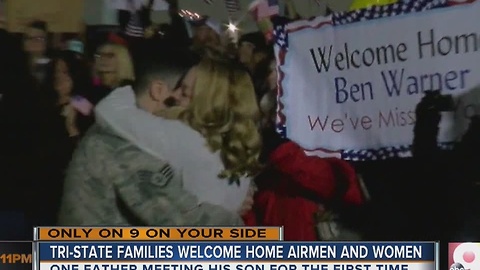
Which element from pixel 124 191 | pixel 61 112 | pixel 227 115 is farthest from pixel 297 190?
pixel 61 112

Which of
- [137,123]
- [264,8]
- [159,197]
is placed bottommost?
[159,197]

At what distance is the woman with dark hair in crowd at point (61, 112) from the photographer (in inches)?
87.9

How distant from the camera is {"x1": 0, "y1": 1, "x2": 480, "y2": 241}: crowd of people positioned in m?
2.23

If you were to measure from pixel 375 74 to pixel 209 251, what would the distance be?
80cm

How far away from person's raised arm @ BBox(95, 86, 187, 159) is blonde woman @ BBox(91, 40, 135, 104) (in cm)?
2

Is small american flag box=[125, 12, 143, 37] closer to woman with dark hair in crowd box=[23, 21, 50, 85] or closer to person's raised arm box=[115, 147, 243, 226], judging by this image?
woman with dark hair in crowd box=[23, 21, 50, 85]

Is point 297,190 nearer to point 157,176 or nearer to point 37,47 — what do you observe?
point 157,176

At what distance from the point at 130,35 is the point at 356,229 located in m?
0.98

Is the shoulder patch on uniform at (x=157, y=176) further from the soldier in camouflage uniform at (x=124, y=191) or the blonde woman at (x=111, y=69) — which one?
the blonde woman at (x=111, y=69)

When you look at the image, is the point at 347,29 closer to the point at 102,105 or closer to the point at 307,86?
the point at 307,86

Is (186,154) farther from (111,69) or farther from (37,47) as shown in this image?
(37,47)

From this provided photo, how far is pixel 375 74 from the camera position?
2.24m

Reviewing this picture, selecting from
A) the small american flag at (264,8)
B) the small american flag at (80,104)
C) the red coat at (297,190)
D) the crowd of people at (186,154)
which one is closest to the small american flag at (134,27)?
the crowd of people at (186,154)

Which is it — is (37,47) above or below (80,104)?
above
